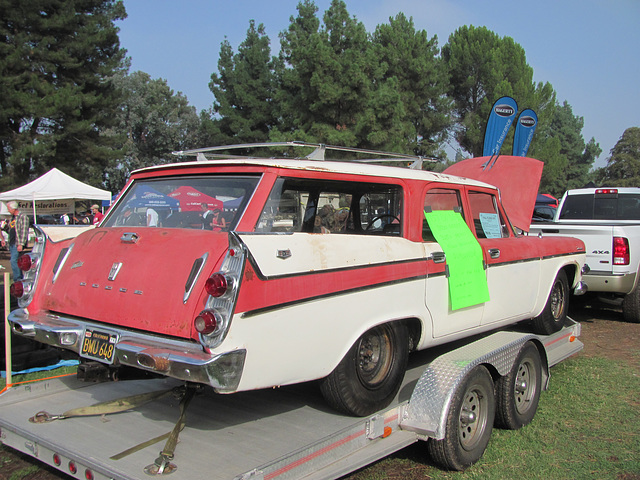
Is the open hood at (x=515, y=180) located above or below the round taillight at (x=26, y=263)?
above

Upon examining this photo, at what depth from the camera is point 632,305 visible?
8.23m

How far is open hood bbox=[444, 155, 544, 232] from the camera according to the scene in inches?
248

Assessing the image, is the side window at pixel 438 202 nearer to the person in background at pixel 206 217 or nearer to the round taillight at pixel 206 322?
the person in background at pixel 206 217

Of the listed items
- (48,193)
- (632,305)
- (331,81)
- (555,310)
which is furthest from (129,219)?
(331,81)

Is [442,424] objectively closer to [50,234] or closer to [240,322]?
[240,322]

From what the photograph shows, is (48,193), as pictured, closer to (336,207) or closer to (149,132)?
(336,207)

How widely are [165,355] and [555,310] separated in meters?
4.64

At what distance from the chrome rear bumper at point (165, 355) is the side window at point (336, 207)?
0.97 m

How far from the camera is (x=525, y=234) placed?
5.96 meters

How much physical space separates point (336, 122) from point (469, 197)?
22299 mm

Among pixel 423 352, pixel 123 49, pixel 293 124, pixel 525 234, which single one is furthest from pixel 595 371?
pixel 123 49

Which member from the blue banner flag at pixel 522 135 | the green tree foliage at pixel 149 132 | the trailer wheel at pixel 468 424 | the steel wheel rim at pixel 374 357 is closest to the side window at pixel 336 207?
the steel wheel rim at pixel 374 357

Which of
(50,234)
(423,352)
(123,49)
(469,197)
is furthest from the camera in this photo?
(123,49)

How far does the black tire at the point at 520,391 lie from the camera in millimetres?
4051
